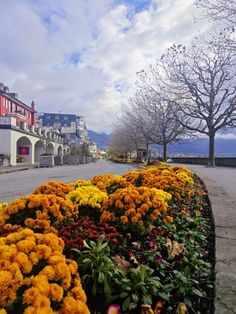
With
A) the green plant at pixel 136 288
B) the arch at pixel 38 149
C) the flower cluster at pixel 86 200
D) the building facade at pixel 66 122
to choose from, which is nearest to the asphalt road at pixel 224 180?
the flower cluster at pixel 86 200

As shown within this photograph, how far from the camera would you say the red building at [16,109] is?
5216cm

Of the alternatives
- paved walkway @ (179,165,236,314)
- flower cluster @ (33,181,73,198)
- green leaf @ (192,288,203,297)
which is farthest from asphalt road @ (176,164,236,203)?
green leaf @ (192,288,203,297)

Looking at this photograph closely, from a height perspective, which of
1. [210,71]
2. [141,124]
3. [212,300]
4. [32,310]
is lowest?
[212,300]

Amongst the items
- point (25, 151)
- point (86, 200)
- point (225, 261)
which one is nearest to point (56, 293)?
point (225, 261)

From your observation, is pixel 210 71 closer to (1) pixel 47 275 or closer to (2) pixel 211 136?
(2) pixel 211 136

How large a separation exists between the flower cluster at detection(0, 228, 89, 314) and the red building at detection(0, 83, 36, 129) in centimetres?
4481

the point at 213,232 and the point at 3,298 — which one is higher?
the point at 3,298

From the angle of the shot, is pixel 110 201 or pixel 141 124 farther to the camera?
pixel 141 124

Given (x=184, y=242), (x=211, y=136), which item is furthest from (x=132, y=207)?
(x=211, y=136)

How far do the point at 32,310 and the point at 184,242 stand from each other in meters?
2.20

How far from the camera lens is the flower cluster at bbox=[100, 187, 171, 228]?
3629 millimetres

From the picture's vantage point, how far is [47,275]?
1879 mm

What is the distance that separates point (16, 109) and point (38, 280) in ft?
208

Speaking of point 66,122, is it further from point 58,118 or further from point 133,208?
Answer: point 133,208
